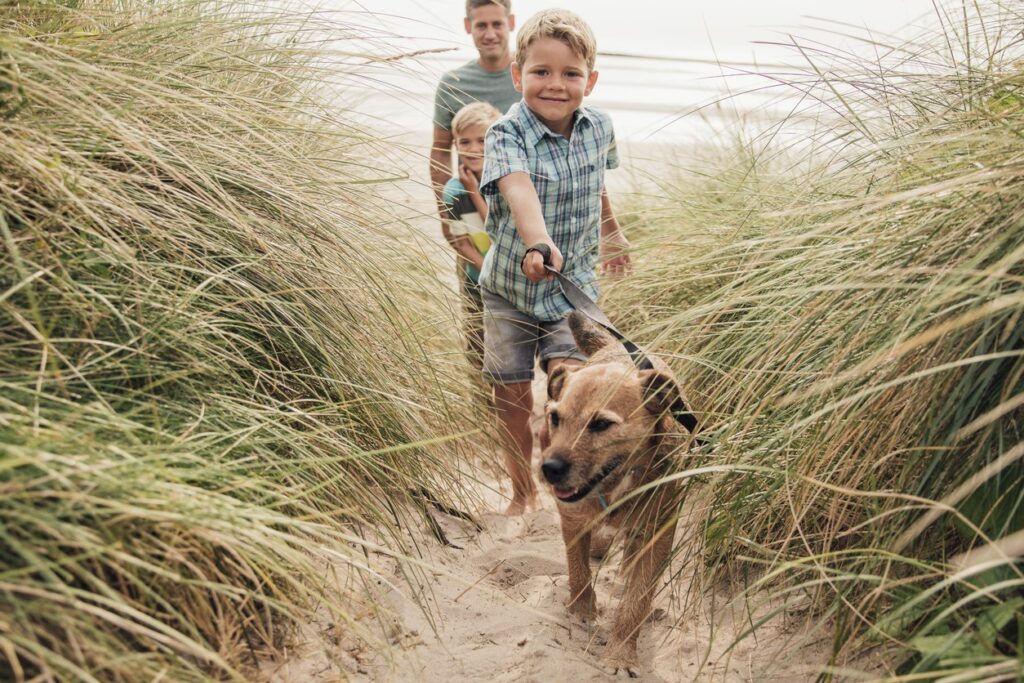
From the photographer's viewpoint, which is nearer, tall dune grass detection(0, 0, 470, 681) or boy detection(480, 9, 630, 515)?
tall dune grass detection(0, 0, 470, 681)

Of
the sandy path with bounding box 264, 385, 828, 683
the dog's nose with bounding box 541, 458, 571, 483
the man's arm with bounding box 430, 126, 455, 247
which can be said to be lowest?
the sandy path with bounding box 264, 385, 828, 683

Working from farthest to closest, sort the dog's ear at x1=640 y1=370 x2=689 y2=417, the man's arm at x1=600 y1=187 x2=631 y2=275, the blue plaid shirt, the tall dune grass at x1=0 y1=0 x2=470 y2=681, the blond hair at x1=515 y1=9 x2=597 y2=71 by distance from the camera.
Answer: the man's arm at x1=600 y1=187 x2=631 y2=275, the blue plaid shirt, the blond hair at x1=515 y1=9 x2=597 y2=71, the dog's ear at x1=640 y1=370 x2=689 y2=417, the tall dune grass at x1=0 y1=0 x2=470 y2=681

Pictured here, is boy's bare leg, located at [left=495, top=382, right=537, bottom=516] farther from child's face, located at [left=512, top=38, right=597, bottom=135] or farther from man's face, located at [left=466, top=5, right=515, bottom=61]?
man's face, located at [left=466, top=5, right=515, bottom=61]

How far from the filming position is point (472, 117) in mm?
5371

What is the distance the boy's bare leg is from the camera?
4.40m

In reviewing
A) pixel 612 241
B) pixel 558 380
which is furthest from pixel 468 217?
pixel 558 380

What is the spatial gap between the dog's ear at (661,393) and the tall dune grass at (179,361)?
0.71 metres

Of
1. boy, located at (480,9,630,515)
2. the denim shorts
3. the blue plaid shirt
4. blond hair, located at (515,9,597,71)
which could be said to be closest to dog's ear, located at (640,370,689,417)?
boy, located at (480,9,630,515)

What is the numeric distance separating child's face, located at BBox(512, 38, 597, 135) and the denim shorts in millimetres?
867

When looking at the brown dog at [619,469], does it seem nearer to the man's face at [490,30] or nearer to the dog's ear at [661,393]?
the dog's ear at [661,393]

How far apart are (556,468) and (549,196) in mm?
1440

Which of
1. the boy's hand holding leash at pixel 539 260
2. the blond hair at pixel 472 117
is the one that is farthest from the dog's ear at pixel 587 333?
the blond hair at pixel 472 117

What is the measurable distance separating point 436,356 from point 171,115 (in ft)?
4.34

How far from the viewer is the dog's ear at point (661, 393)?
11.4 feet
